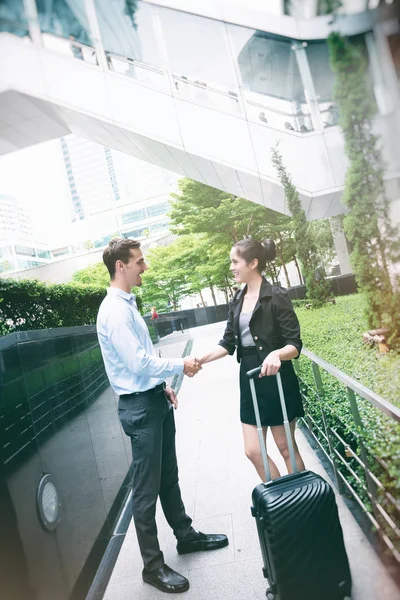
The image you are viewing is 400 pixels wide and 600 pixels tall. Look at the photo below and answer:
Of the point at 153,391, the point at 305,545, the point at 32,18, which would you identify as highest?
the point at 32,18

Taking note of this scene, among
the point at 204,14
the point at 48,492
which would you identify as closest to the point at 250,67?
the point at 204,14

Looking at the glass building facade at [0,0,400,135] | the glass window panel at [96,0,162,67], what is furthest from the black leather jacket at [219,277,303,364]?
the glass window panel at [96,0,162,67]

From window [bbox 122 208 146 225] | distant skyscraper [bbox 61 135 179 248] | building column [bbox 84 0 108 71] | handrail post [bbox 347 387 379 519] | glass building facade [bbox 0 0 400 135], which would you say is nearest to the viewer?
handrail post [bbox 347 387 379 519]

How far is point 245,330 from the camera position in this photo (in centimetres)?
243

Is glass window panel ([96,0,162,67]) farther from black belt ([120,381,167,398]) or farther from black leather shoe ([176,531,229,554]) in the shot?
black leather shoe ([176,531,229,554])

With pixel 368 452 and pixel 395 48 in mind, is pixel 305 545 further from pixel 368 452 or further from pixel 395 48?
pixel 395 48

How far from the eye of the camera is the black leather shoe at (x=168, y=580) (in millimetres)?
2117

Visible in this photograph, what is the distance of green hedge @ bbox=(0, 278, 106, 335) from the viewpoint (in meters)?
2.50

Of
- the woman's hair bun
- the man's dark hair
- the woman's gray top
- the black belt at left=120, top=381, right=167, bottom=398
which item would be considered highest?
the man's dark hair

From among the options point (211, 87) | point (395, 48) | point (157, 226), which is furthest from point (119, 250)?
point (157, 226)

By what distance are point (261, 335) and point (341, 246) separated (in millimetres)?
824

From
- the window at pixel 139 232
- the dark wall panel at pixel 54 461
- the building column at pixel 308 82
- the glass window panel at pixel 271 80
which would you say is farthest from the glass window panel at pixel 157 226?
the building column at pixel 308 82

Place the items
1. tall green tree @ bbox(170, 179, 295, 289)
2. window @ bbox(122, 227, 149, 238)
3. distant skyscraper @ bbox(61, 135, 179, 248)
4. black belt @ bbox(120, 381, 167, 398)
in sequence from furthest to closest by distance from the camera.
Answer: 1. window @ bbox(122, 227, 149, 238)
2. distant skyscraper @ bbox(61, 135, 179, 248)
3. tall green tree @ bbox(170, 179, 295, 289)
4. black belt @ bbox(120, 381, 167, 398)

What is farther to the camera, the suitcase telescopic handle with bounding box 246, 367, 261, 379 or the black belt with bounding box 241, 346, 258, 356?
the black belt with bounding box 241, 346, 258, 356
